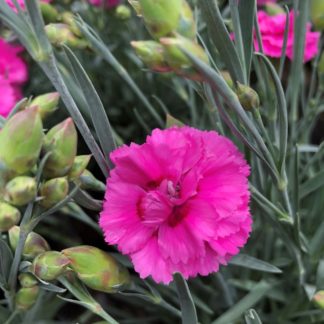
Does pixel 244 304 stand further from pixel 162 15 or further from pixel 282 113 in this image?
pixel 162 15

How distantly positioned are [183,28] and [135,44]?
0.04m

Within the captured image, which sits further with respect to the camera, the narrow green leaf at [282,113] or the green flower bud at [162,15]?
the narrow green leaf at [282,113]

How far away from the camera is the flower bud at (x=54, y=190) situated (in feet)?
1.55

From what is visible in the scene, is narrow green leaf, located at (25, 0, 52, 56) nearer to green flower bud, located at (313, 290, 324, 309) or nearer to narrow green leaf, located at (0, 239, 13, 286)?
narrow green leaf, located at (0, 239, 13, 286)

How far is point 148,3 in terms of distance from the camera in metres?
0.44

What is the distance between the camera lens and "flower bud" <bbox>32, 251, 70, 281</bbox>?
0.51 m

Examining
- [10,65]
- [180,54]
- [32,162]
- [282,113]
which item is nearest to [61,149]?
[32,162]

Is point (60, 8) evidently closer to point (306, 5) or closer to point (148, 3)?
point (306, 5)

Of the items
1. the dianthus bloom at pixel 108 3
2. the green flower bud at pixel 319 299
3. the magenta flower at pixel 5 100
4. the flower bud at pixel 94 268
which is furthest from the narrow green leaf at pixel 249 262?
the dianthus bloom at pixel 108 3

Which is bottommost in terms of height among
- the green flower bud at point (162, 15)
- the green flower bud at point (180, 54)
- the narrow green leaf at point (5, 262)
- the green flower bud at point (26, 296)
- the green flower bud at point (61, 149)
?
the green flower bud at point (26, 296)

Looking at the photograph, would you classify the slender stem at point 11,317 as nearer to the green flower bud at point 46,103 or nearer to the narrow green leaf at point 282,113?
the green flower bud at point 46,103

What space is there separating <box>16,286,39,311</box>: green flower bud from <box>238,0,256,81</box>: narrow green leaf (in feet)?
1.03

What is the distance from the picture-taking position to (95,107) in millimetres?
562

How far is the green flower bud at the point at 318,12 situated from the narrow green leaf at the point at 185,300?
1.34ft
